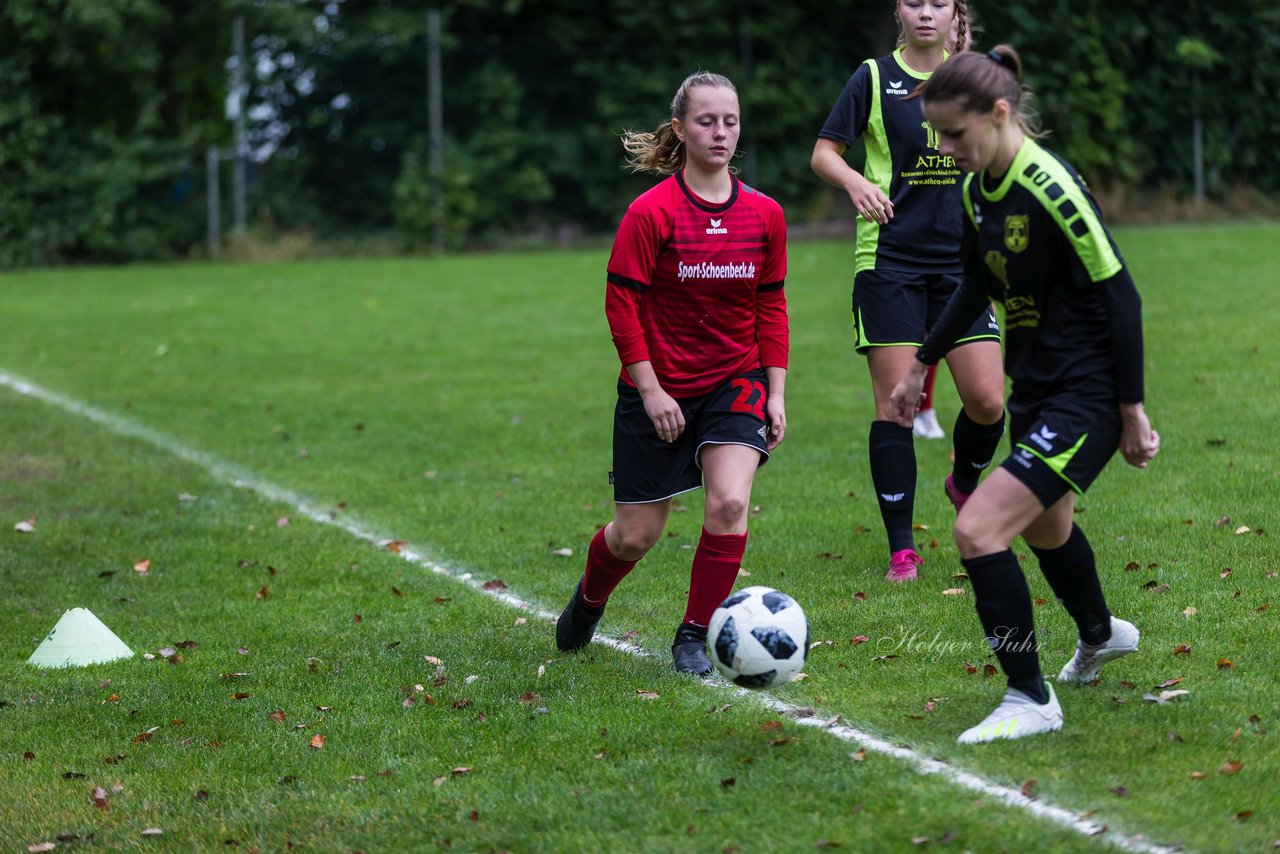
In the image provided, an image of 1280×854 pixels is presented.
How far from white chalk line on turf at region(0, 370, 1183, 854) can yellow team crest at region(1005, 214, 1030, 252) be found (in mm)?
1497

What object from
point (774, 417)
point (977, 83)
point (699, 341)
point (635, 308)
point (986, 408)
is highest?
point (977, 83)

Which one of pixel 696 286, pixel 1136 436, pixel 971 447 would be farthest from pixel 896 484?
pixel 1136 436

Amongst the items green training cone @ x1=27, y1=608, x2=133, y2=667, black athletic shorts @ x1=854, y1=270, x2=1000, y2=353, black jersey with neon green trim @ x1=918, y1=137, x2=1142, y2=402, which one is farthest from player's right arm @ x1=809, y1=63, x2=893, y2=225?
green training cone @ x1=27, y1=608, x2=133, y2=667

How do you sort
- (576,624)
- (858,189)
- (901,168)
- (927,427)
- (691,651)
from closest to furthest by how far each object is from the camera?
1. (691,651)
2. (576,624)
3. (858,189)
4. (901,168)
5. (927,427)

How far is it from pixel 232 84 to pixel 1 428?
54.5 feet

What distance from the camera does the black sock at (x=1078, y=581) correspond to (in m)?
4.53

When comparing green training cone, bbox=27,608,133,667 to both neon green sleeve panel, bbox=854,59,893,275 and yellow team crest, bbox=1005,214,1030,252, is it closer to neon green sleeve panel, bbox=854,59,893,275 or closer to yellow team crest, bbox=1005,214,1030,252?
neon green sleeve panel, bbox=854,59,893,275

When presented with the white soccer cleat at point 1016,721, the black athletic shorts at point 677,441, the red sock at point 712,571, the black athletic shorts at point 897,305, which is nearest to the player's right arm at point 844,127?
the black athletic shorts at point 897,305

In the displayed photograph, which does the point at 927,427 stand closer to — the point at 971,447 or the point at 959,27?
the point at 971,447

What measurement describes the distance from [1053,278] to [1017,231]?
18cm

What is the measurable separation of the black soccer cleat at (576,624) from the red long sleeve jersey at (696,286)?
0.91 meters

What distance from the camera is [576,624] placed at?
557 cm

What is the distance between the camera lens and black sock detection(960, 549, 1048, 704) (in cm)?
423

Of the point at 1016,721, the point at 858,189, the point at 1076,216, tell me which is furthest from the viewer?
the point at 858,189
